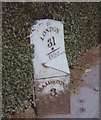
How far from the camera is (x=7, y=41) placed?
5.15 meters

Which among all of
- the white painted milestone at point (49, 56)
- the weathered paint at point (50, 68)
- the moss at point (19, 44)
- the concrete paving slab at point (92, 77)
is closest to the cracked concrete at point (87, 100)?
the concrete paving slab at point (92, 77)

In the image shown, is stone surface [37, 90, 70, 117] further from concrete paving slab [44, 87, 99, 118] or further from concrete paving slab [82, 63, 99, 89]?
concrete paving slab [82, 63, 99, 89]

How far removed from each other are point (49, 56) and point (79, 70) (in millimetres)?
717

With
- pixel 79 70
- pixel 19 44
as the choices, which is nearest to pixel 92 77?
pixel 79 70

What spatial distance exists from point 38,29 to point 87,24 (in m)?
0.99

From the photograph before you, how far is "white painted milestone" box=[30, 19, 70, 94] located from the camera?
541 centimetres

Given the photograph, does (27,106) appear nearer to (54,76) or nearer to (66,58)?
(54,76)

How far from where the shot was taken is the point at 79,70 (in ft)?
19.8

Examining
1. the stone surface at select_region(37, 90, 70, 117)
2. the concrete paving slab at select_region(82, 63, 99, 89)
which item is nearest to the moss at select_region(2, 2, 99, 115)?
the stone surface at select_region(37, 90, 70, 117)

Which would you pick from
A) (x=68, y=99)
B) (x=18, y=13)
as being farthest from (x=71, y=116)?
(x=18, y=13)

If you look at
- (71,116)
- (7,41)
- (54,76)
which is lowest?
(71,116)

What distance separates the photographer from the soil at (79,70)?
544 centimetres

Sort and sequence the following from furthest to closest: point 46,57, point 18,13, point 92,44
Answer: point 92,44 < point 46,57 < point 18,13

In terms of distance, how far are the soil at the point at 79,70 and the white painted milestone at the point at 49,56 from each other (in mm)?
156
